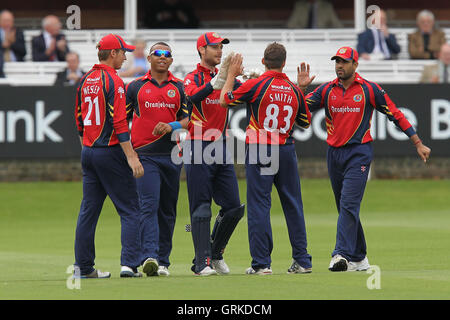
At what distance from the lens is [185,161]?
35.3ft

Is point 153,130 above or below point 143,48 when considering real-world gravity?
below

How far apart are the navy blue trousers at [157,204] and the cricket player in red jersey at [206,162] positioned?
345 millimetres

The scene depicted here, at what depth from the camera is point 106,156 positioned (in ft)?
34.1

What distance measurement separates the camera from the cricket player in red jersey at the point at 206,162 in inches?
421

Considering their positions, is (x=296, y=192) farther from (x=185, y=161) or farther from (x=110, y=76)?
(x=110, y=76)

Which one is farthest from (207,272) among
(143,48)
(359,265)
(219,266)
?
(143,48)

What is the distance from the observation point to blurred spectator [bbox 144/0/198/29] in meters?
26.3

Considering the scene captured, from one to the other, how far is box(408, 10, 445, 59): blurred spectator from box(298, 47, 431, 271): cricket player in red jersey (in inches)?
508

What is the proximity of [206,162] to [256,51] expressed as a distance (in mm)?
14191

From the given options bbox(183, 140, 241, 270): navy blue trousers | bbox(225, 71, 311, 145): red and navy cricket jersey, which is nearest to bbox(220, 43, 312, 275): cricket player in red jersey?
bbox(225, 71, 311, 145): red and navy cricket jersey

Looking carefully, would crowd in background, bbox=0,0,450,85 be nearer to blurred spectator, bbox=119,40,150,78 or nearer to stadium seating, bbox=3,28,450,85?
blurred spectator, bbox=119,40,150,78

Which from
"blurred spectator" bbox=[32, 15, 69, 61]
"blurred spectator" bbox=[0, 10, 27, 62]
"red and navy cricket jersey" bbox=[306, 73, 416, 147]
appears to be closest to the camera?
"red and navy cricket jersey" bbox=[306, 73, 416, 147]

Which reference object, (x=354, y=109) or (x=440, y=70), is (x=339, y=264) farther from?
(x=440, y=70)

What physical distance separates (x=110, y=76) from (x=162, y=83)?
0.86 metres
